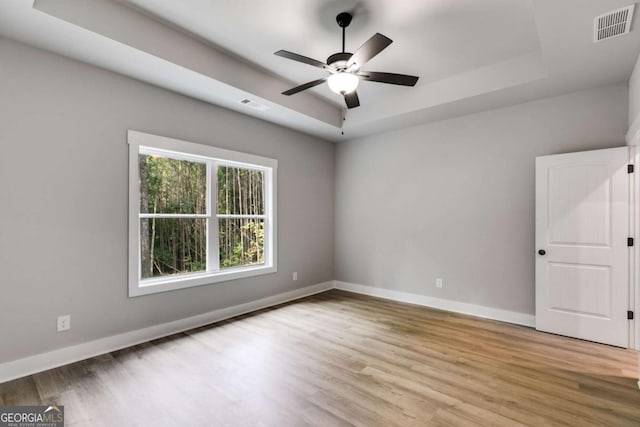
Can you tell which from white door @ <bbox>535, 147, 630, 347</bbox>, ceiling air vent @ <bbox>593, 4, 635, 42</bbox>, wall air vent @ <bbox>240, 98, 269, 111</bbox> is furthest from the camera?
wall air vent @ <bbox>240, 98, 269, 111</bbox>

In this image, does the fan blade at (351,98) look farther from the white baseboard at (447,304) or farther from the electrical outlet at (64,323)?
the electrical outlet at (64,323)

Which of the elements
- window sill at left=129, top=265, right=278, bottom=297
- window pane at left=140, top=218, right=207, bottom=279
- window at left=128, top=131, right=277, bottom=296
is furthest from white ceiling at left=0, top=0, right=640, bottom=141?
window sill at left=129, top=265, right=278, bottom=297

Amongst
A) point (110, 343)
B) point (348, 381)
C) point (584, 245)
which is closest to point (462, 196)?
point (584, 245)

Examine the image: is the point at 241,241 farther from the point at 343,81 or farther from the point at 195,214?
the point at 343,81

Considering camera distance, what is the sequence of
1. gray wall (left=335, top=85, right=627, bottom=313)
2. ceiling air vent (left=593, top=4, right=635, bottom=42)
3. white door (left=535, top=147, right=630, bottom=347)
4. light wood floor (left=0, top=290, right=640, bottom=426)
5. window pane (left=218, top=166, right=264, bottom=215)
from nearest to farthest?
1. light wood floor (left=0, top=290, right=640, bottom=426)
2. ceiling air vent (left=593, top=4, right=635, bottom=42)
3. white door (left=535, top=147, right=630, bottom=347)
4. gray wall (left=335, top=85, right=627, bottom=313)
5. window pane (left=218, top=166, right=264, bottom=215)

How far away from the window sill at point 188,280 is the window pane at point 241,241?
5.2 inches

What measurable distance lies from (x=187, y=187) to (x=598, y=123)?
15.9ft

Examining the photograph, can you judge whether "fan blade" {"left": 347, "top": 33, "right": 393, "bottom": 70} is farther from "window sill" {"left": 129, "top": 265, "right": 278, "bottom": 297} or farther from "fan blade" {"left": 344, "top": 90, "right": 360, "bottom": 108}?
"window sill" {"left": 129, "top": 265, "right": 278, "bottom": 297}

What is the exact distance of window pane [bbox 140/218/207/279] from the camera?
342 cm

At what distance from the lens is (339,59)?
2.47 metres

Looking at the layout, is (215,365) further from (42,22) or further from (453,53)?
(453,53)

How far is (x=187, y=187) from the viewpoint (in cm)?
381

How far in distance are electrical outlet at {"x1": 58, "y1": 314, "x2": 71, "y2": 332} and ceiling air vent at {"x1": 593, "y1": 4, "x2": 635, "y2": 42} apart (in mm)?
5002

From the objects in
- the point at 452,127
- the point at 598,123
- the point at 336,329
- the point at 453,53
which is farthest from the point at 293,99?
the point at 598,123
